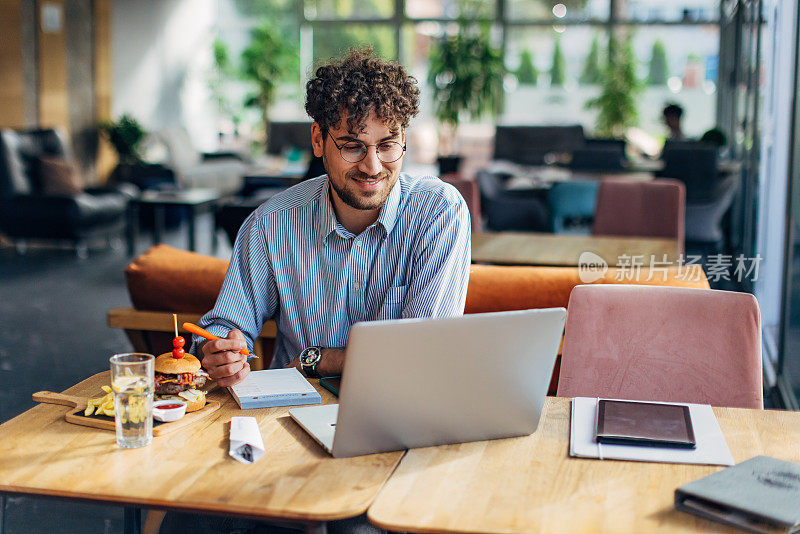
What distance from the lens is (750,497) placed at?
1321 millimetres

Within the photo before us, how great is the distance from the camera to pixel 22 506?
10.0ft

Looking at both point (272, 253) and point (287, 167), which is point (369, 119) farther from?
point (287, 167)

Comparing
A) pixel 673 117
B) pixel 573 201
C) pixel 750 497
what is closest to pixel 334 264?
pixel 750 497

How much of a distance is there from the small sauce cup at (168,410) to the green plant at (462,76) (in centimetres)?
1031

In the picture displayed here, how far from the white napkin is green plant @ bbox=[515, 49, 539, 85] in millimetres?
11767

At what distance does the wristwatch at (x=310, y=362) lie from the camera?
6.63ft

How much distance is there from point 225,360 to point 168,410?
199 millimetres

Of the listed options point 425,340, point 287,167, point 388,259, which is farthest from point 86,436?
point 287,167

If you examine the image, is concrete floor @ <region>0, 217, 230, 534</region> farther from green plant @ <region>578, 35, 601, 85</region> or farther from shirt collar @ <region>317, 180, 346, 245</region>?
green plant @ <region>578, 35, 601, 85</region>

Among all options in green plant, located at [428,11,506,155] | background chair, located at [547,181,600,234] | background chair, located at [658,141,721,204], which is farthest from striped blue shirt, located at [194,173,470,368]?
green plant, located at [428,11,506,155]

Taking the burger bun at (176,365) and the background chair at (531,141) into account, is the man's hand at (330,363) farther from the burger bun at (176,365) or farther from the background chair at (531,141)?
the background chair at (531,141)

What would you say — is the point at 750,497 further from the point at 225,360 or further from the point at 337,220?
the point at 337,220

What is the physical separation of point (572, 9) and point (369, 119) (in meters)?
11.2

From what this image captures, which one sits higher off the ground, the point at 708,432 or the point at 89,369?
the point at 708,432
